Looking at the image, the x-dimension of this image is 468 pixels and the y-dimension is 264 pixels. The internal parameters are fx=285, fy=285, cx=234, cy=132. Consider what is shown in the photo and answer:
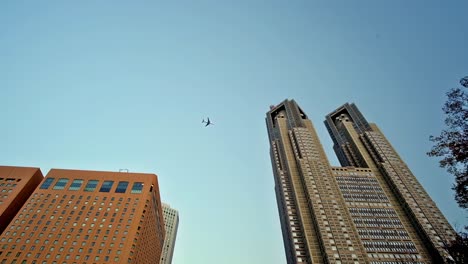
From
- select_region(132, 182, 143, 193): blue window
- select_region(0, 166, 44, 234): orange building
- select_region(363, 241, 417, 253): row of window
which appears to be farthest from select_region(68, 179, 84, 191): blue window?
select_region(363, 241, 417, 253): row of window

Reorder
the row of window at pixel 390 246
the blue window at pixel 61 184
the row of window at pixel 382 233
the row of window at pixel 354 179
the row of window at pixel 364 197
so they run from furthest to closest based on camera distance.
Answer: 1. the row of window at pixel 354 179
2. the row of window at pixel 364 197
3. the row of window at pixel 382 233
4. the row of window at pixel 390 246
5. the blue window at pixel 61 184

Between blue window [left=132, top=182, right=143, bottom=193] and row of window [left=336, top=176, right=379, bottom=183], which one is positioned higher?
row of window [left=336, top=176, right=379, bottom=183]

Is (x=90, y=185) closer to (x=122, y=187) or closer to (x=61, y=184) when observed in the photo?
(x=61, y=184)

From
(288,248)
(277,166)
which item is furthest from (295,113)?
(288,248)

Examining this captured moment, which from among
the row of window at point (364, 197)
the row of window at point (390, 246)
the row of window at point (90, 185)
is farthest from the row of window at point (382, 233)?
the row of window at point (90, 185)

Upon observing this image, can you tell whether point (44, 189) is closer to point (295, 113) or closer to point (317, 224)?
point (317, 224)

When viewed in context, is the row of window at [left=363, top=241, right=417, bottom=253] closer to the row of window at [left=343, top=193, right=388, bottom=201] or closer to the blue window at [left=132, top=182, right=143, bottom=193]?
the row of window at [left=343, top=193, right=388, bottom=201]

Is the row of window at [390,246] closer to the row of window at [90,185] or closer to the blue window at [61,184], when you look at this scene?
the row of window at [90,185]
